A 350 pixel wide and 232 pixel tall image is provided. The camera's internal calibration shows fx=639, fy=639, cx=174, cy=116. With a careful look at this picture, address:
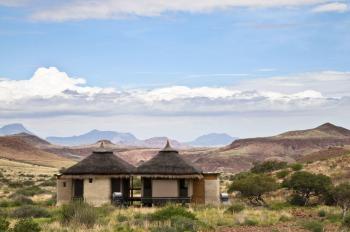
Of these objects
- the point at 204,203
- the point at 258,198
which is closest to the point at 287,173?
the point at 258,198

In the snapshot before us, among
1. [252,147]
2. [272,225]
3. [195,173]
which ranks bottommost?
[272,225]

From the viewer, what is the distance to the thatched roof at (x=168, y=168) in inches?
1280

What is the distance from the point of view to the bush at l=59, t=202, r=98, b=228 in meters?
21.4

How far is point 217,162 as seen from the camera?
4240 inches

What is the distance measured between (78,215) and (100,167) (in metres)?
11.0

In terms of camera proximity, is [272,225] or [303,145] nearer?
[272,225]

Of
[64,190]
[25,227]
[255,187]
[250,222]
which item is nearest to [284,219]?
[250,222]

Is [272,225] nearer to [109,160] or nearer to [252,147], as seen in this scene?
[109,160]

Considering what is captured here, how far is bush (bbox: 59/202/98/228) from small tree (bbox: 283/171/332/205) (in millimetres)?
14485

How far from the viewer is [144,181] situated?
3369 cm

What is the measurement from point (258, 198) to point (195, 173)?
17.2 feet

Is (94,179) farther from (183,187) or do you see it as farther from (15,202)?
(183,187)

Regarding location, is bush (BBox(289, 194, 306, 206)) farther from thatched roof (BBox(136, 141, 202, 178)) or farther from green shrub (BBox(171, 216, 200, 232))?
green shrub (BBox(171, 216, 200, 232))

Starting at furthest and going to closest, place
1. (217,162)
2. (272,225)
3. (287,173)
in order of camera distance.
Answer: (217,162)
(287,173)
(272,225)
